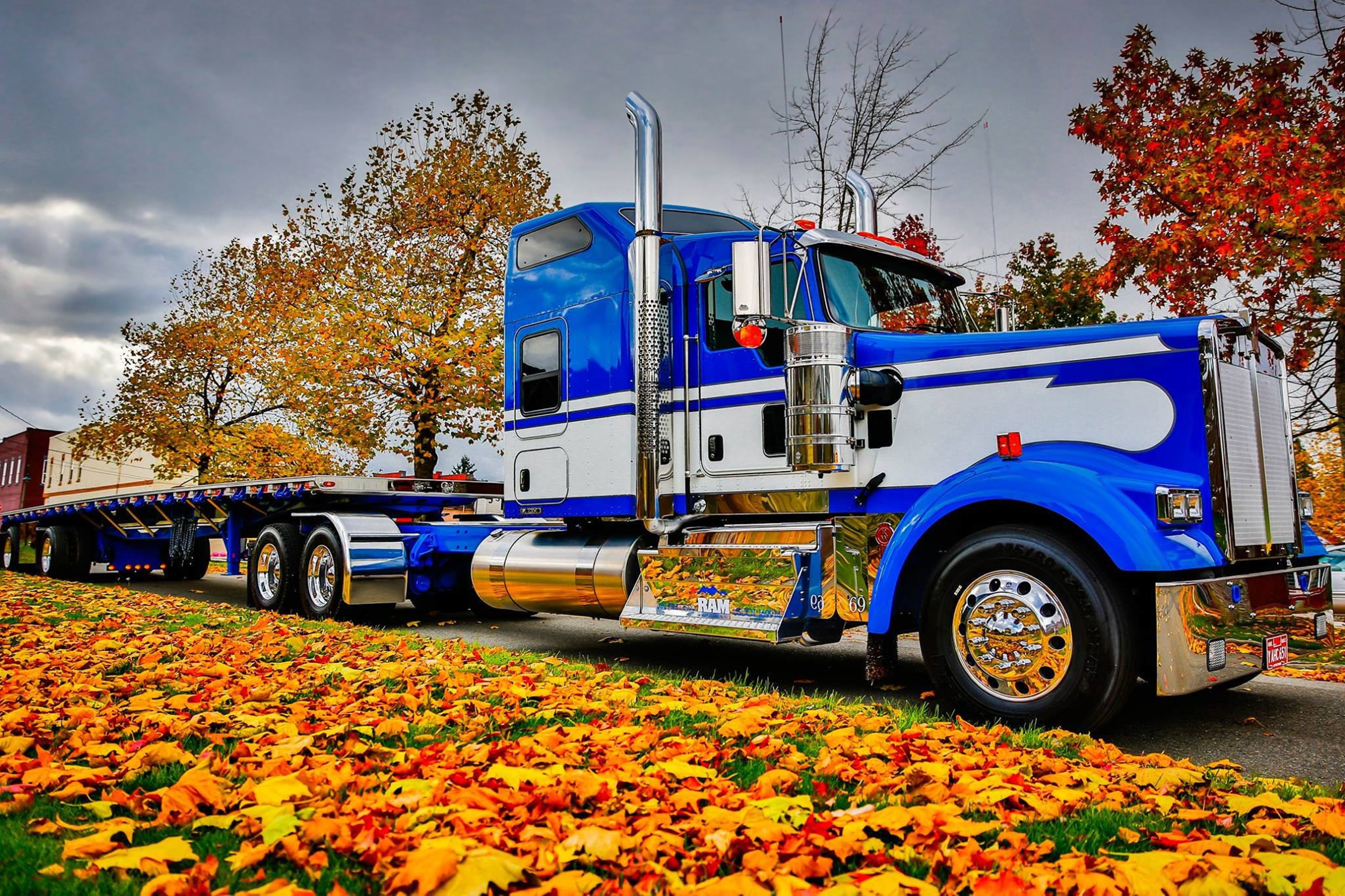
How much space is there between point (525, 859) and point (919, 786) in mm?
1380

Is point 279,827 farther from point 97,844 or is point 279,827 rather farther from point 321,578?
point 321,578

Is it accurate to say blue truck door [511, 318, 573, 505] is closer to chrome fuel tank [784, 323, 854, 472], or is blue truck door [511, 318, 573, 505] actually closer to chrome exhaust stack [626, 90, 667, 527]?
chrome exhaust stack [626, 90, 667, 527]

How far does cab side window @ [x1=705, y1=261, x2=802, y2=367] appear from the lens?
589 centimetres

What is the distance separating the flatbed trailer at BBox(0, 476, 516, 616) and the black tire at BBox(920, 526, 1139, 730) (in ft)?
15.6

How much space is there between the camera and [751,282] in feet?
17.3

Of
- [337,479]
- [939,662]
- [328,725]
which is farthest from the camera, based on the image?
[337,479]

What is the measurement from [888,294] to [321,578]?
661 cm

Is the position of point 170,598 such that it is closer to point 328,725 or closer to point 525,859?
point 328,725

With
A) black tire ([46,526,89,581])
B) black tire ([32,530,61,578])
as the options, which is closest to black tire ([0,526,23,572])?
black tire ([32,530,61,578])

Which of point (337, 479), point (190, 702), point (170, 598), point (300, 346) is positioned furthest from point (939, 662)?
point (300, 346)

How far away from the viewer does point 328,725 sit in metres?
3.77

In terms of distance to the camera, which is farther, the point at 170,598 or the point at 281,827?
the point at 170,598

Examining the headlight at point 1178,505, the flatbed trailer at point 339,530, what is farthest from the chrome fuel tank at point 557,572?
the headlight at point 1178,505

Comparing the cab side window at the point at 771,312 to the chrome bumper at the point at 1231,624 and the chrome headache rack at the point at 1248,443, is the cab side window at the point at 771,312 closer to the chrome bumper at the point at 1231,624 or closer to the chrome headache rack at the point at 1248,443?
the chrome headache rack at the point at 1248,443
